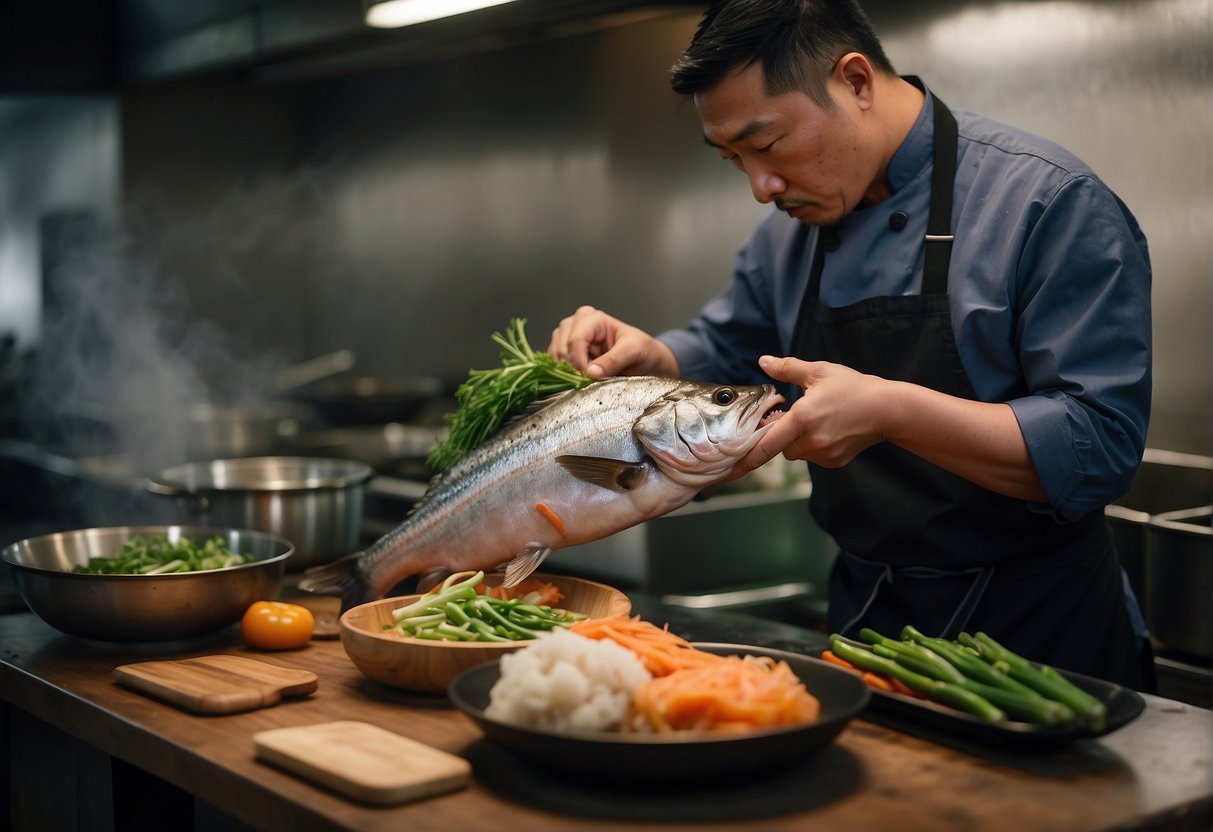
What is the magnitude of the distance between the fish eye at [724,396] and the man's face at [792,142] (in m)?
0.44

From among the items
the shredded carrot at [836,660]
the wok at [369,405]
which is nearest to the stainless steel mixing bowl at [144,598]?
the shredded carrot at [836,660]

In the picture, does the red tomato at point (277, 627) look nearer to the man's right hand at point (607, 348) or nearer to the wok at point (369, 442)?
the man's right hand at point (607, 348)

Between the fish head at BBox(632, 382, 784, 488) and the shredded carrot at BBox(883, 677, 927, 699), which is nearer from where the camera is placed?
the shredded carrot at BBox(883, 677, 927, 699)

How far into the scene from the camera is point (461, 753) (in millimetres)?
1511

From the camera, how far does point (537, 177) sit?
179 inches

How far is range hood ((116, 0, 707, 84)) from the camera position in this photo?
10.8 feet

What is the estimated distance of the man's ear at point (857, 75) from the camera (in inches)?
79.8

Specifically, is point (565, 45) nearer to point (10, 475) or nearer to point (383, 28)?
point (383, 28)

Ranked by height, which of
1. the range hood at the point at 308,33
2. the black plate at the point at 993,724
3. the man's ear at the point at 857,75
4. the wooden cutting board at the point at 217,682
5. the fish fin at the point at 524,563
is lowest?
the wooden cutting board at the point at 217,682

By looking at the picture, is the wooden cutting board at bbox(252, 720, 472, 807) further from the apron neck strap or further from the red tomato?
the apron neck strap

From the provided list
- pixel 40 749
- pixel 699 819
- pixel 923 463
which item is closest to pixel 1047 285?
pixel 923 463

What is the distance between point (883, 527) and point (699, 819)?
989 mm

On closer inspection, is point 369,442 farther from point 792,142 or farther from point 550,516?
point 792,142

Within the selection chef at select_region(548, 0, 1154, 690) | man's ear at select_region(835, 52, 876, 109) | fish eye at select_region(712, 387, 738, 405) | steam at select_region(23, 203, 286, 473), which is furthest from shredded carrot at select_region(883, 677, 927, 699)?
steam at select_region(23, 203, 286, 473)
